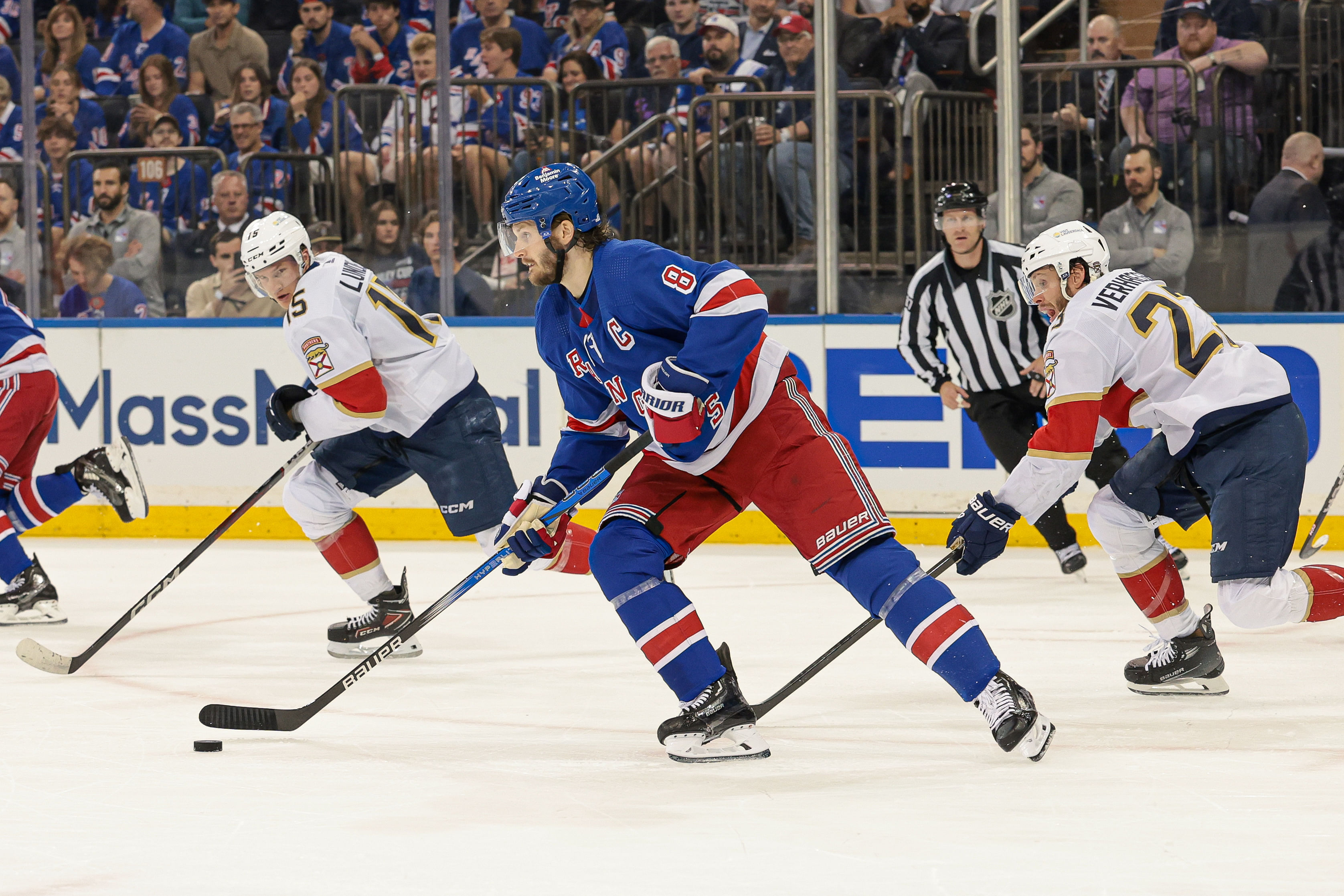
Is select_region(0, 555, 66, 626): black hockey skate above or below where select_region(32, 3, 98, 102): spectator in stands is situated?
below

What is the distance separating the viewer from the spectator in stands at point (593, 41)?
6.93 metres

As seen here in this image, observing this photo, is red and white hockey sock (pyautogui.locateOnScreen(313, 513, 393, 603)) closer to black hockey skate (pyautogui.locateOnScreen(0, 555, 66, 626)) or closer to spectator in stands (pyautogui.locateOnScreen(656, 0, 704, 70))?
black hockey skate (pyautogui.locateOnScreen(0, 555, 66, 626))

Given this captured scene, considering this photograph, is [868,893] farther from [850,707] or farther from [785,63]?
[785,63]

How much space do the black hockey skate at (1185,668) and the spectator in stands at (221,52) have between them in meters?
5.55

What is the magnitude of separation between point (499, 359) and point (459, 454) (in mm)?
2514

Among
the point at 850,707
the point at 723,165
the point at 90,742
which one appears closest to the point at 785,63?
the point at 723,165

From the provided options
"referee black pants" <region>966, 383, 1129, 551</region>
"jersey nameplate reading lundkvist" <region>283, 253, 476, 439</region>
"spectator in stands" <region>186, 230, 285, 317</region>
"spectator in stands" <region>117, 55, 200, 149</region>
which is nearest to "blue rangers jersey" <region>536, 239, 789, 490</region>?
"jersey nameplate reading lundkvist" <region>283, 253, 476, 439</region>

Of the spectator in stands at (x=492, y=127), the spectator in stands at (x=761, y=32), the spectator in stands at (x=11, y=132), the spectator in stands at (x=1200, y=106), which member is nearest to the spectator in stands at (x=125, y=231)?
the spectator in stands at (x=11, y=132)

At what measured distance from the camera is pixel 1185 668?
10.9ft

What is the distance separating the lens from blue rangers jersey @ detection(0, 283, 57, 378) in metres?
4.51

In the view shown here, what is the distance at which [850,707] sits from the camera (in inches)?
127

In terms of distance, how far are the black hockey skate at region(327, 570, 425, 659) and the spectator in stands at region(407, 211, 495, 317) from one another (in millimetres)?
2588

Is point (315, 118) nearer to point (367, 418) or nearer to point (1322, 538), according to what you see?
point (367, 418)

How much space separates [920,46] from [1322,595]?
365 cm
